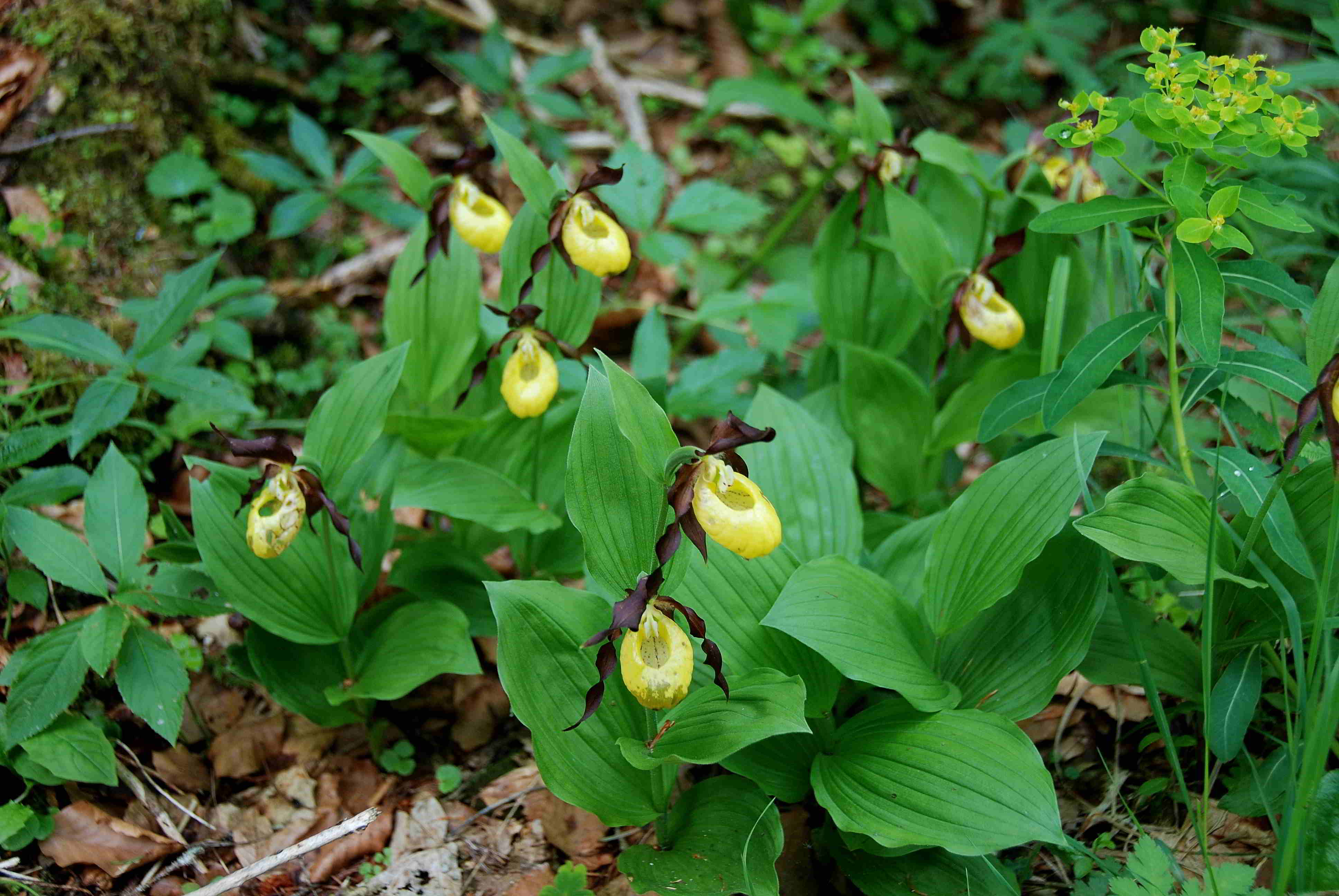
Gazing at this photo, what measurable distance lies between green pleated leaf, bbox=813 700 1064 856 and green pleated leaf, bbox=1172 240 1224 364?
0.78 m

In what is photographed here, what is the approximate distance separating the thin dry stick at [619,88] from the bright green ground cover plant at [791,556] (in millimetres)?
1812

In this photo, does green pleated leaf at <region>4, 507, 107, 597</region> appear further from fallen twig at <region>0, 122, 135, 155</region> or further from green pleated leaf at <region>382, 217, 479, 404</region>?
fallen twig at <region>0, 122, 135, 155</region>

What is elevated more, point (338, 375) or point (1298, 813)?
point (1298, 813)

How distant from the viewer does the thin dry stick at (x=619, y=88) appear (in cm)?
410

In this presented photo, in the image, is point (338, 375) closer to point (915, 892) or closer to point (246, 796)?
point (246, 796)

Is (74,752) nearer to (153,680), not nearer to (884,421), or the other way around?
(153,680)

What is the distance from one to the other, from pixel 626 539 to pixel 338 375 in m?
1.75

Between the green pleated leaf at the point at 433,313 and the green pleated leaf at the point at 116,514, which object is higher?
the green pleated leaf at the point at 433,313

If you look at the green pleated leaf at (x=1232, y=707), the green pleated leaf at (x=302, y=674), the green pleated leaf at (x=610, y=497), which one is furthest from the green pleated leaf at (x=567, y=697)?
the green pleated leaf at (x=1232, y=707)

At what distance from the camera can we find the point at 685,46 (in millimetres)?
4520

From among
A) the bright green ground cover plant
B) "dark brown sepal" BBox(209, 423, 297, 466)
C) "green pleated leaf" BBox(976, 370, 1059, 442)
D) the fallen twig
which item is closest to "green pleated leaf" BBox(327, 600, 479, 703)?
the bright green ground cover plant

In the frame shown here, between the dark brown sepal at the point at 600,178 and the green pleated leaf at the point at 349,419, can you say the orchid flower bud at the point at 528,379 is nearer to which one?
the green pleated leaf at the point at 349,419

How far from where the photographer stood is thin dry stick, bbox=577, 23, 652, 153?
161 inches

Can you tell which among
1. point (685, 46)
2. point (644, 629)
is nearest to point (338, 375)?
point (644, 629)
